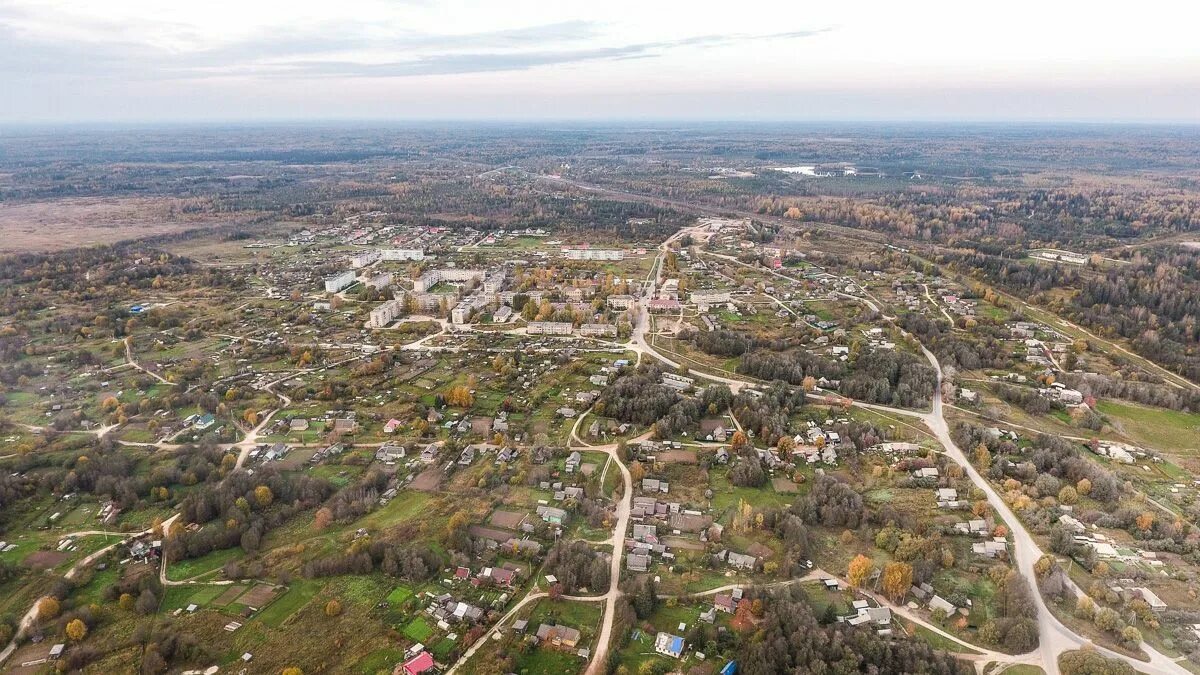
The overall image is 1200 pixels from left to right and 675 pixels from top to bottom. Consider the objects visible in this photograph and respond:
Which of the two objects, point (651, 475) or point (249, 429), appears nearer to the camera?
point (651, 475)

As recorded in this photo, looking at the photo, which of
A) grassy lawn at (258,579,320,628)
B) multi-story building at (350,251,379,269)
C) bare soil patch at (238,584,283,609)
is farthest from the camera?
multi-story building at (350,251,379,269)

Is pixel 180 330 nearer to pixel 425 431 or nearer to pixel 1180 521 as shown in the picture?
pixel 425 431

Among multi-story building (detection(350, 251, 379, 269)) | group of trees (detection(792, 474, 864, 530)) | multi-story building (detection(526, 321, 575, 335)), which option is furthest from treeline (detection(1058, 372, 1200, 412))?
multi-story building (detection(350, 251, 379, 269))

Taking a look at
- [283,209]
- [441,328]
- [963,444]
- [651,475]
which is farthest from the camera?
[283,209]

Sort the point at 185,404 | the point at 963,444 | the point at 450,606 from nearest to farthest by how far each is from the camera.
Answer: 1. the point at 450,606
2. the point at 963,444
3. the point at 185,404

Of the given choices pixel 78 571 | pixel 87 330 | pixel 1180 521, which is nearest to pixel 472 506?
pixel 78 571

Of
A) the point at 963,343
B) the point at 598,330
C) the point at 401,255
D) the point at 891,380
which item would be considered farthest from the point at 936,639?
the point at 401,255

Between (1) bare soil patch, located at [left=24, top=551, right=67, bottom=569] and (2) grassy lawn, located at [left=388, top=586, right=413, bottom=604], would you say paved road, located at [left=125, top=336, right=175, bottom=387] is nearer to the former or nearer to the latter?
(1) bare soil patch, located at [left=24, top=551, right=67, bottom=569]

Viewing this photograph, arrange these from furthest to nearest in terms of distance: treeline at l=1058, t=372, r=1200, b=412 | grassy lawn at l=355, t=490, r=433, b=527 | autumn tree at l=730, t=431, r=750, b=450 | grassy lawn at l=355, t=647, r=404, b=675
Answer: treeline at l=1058, t=372, r=1200, b=412, autumn tree at l=730, t=431, r=750, b=450, grassy lawn at l=355, t=490, r=433, b=527, grassy lawn at l=355, t=647, r=404, b=675

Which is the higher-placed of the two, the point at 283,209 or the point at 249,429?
the point at 283,209
